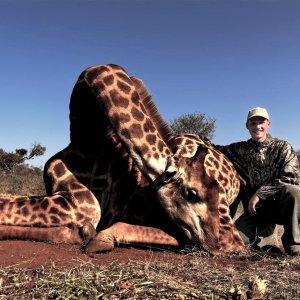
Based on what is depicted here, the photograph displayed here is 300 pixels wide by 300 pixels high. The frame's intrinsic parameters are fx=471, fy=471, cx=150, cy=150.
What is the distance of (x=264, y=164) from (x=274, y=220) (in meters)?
0.77

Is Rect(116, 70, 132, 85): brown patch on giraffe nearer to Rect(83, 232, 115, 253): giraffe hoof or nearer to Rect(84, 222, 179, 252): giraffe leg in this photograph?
Rect(84, 222, 179, 252): giraffe leg

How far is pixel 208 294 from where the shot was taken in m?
2.92

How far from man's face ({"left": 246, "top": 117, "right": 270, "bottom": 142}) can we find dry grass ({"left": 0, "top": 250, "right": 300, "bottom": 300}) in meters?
2.70

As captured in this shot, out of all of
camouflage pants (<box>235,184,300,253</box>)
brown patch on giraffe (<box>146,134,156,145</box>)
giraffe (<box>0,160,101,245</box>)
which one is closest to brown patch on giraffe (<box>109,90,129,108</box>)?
brown patch on giraffe (<box>146,134,156,145</box>)

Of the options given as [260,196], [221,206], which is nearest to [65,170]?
[221,206]

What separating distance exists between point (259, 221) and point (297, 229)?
1.30m

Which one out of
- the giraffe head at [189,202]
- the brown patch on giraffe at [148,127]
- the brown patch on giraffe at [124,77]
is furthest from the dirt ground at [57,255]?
the brown patch on giraffe at [124,77]

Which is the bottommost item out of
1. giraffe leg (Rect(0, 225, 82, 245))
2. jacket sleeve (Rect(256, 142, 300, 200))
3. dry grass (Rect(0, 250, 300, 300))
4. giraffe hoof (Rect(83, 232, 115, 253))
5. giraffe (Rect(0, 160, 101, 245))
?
dry grass (Rect(0, 250, 300, 300))

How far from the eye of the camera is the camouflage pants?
17.5 ft

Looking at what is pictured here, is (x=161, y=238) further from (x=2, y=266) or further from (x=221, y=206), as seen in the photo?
(x=2, y=266)

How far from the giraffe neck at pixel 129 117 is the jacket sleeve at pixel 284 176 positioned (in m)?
1.45

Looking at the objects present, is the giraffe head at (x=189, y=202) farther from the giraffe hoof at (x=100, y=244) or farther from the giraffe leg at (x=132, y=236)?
the giraffe hoof at (x=100, y=244)

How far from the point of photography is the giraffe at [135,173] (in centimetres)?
487

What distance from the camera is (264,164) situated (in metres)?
6.28
